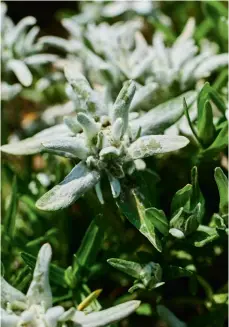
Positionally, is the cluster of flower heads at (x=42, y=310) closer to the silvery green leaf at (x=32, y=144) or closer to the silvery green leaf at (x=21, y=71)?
the silvery green leaf at (x=32, y=144)

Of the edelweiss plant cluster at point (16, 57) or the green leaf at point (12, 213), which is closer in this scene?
the green leaf at point (12, 213)

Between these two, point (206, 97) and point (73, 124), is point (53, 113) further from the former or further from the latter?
point (206, 97)

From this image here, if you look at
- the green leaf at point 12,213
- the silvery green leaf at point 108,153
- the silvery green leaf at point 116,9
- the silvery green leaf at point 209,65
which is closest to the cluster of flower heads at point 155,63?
the silvery green leaf at point 209,65

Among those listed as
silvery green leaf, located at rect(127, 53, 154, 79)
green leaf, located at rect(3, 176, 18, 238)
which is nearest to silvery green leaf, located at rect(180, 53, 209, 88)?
silvery green leaf, located at rect(127, 53, 154, 79)

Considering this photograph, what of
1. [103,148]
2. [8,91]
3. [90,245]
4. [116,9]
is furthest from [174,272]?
[116,9]

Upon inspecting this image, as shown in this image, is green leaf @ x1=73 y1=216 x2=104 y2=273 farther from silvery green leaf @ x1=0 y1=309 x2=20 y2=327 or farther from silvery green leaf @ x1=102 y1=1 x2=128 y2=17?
silvery green leaf @ x1=102 y1=1 x2=128 y2=17
